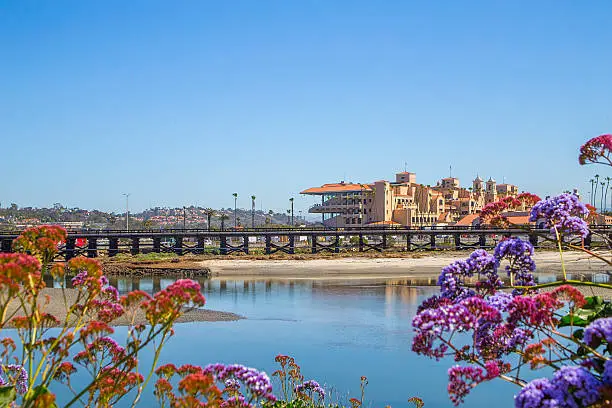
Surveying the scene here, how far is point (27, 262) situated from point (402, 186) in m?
105

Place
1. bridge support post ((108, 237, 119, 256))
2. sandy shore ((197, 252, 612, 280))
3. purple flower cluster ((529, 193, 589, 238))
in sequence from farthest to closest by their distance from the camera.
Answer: bridge support post ((108, 237, 119, 256)), sandy shore ((197, 252, 612, 280)), purple flower cluster ((529, 193, 589, 238))

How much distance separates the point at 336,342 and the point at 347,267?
32.4 metres

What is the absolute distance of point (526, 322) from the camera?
4219mm

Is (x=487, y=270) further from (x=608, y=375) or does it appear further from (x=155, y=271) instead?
(x=155, y=271)

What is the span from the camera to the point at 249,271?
54.6m

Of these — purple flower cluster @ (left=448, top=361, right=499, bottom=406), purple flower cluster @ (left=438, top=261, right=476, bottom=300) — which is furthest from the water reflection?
purple flower cluster @ (left=448, top=361, right=499, bottom=406)

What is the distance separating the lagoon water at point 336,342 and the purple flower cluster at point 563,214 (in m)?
10.1

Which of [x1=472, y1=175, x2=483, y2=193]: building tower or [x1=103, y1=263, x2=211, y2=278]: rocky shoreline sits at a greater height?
[x1=472, y1=175, x2=483, y2=193]: building tower

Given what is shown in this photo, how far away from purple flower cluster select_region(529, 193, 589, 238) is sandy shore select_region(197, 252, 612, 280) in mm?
44165

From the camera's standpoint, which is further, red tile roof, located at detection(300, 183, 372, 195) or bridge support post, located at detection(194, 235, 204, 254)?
red tile roof, located at detection(300, 183, 372, 195)

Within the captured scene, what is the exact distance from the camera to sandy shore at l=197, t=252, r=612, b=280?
51.4 meters

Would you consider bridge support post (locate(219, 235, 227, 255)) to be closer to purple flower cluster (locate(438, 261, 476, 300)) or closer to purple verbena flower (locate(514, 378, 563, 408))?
purple flower cluster (locate(438, 261, 476, 300))

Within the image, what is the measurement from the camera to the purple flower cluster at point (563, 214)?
5.30 meters

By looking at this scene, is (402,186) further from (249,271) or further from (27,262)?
(27,262)
